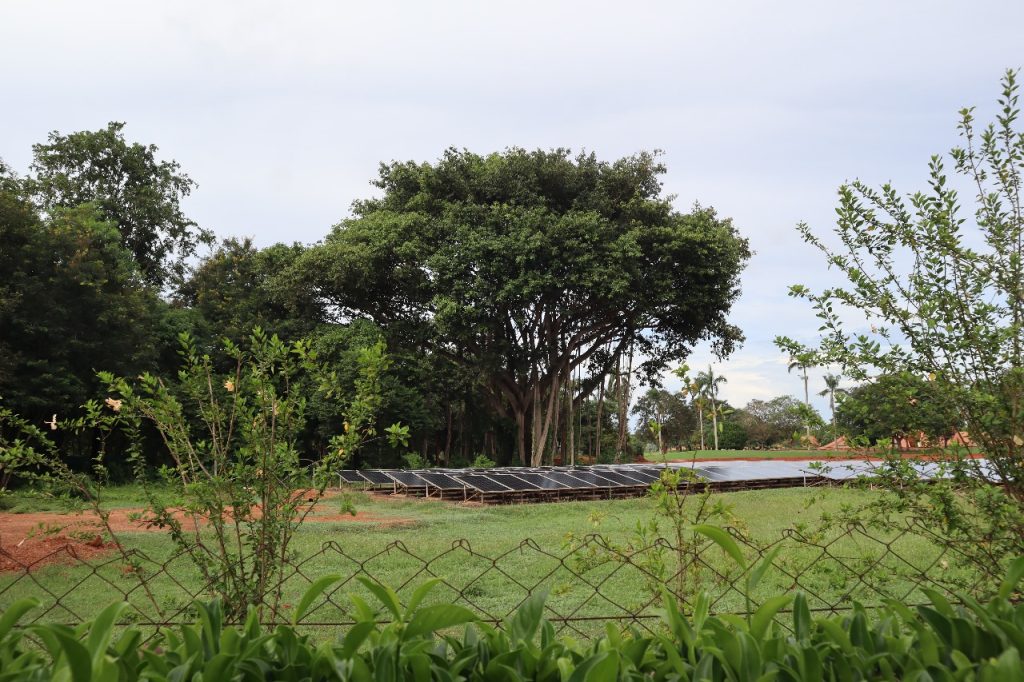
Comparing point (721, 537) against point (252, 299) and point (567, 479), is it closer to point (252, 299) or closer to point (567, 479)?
point (567, 479)

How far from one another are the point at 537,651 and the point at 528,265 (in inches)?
830

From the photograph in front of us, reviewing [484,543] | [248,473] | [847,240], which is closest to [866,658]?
[847,240]

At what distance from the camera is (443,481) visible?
18.3m

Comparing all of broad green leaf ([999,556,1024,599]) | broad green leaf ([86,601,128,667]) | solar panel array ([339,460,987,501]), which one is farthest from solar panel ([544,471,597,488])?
broad green leaf ([86,601,128,667])

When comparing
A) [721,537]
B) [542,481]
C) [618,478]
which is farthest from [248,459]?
[618,478]

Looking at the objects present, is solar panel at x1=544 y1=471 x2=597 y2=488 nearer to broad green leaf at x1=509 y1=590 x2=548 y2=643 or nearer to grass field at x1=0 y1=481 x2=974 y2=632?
grass field at x1=0 y1=481 x2=974 y2=632

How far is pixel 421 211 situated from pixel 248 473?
2225 centimetres

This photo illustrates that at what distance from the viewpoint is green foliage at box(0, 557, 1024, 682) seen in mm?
1236

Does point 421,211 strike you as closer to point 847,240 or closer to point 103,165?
point 103,165

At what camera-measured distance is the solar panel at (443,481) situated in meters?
A: 17.5

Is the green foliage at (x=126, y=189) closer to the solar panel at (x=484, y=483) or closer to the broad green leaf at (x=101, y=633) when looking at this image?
the solar panel at (x=484, y=483)

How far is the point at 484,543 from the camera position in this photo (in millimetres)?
10211

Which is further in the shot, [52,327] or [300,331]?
[300,331]

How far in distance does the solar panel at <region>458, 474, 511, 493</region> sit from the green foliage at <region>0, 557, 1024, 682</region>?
15.2 m
